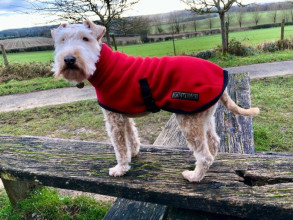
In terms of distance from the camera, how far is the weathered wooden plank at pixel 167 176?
1.88 meters

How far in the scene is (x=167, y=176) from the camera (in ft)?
7.63

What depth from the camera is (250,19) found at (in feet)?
94.7

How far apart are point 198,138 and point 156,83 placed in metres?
0.66

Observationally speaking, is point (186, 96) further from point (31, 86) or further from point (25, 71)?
point (25, 71)

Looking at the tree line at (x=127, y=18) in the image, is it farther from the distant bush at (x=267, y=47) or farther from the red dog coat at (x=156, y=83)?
the red dog coat at (x=156, y=83)

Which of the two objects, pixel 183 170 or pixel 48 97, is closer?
pixel 183 170

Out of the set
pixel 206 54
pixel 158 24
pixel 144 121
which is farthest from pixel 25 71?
pixel 206 54

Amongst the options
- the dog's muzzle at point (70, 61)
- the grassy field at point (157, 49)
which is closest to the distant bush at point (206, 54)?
the grassy field at point (157, 49)

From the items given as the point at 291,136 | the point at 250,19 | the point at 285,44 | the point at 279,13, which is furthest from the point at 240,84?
the point at 279,13

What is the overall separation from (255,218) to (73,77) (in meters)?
1.95

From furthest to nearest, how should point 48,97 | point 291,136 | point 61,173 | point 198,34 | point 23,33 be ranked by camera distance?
point 198,34, point 23,33, point 48,97, point 291,136, point 61,173

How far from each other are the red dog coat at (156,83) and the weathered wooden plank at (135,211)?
1.16 m

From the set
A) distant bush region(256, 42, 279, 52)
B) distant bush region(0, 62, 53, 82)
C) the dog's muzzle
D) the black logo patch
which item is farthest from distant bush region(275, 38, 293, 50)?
the dog's muzzle

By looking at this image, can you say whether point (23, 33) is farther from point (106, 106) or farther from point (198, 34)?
point (106, 106)
